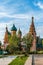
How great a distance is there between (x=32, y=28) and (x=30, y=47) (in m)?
6.67

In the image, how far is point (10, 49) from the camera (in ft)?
115

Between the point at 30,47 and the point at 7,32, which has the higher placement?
the point at 7,32

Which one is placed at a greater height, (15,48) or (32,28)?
(32,28)

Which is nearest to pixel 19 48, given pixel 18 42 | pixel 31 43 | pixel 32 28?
pixel 18 42

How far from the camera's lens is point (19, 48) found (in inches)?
1419

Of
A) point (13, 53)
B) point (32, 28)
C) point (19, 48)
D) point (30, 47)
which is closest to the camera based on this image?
point (13, 53)

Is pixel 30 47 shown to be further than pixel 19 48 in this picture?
Yes

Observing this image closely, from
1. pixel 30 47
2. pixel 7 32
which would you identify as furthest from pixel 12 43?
pixel 7 32

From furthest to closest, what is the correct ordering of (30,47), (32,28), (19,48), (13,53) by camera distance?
1. (32,28)
2. (30,47)
3. (19,48)
4. (13,53)

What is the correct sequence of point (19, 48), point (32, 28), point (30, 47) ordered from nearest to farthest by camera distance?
point (19, 48) → point (30, 47) → point (32, 28)

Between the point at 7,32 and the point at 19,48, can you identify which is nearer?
the point at 19,48

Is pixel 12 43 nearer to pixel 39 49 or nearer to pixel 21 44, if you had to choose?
pixel 21 44

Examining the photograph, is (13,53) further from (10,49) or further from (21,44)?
(21,44)

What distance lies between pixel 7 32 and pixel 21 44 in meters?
7.78
